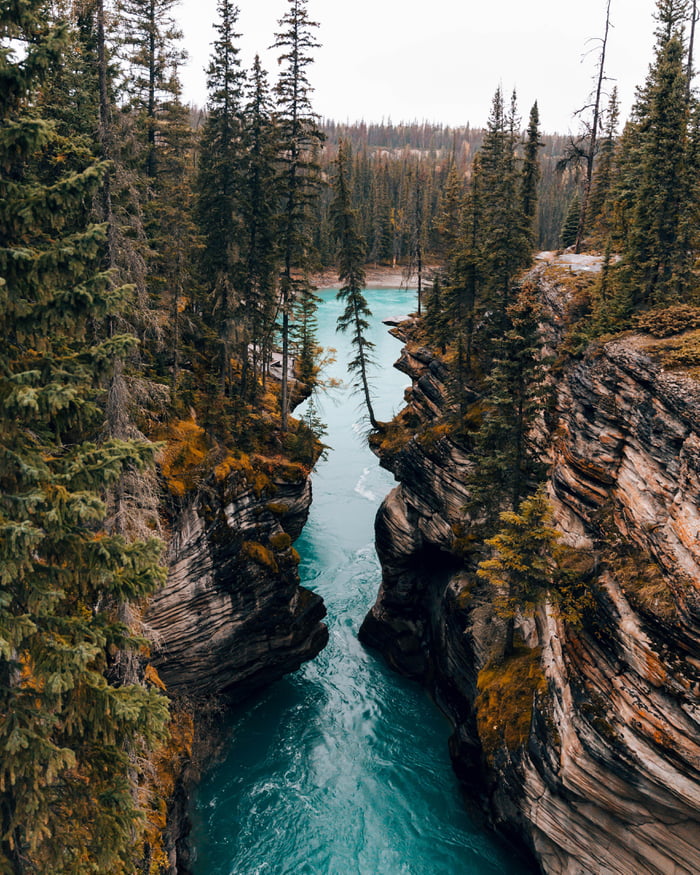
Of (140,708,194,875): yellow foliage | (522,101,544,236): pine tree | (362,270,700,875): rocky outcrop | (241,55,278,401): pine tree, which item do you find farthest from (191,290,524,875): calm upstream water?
(522,101,544,236): pine tree

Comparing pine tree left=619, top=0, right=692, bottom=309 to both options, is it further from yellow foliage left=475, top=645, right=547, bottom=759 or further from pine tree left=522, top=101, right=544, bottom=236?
pine tree left=522, top=101, right=544, bottom=236

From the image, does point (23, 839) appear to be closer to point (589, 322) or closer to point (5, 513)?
point (5, 513)

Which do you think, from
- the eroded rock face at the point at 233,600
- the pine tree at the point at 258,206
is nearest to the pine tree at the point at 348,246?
the pine tree at the point at 258,206

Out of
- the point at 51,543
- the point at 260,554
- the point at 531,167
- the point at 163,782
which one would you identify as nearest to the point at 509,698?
the point at 260,554

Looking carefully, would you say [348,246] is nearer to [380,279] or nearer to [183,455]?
[183,455]

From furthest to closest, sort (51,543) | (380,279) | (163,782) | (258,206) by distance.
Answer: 1. (380,279)
2. (258,206)
3. (163,782)
4. (51,543)

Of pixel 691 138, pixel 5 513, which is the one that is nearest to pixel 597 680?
pixel 5 513

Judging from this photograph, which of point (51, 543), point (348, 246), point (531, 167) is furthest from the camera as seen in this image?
point (531, 167)

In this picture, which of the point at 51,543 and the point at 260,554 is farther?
the point at 260,554
